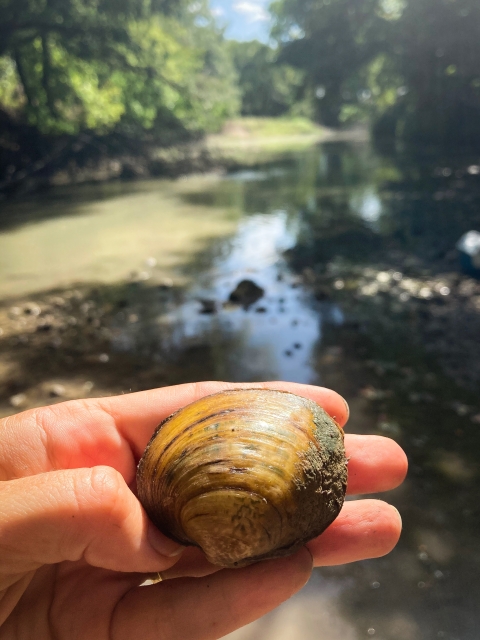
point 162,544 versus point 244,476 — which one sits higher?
point 244,476

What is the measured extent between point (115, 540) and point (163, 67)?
25373 millimetres

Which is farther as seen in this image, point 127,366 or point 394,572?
point 127,366

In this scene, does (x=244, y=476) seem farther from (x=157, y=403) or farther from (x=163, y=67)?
(x=163, y=67)

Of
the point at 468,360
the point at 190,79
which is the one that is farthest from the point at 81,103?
the point at 468,360

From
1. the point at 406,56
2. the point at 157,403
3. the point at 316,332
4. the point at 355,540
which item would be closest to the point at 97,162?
the point at 406,56

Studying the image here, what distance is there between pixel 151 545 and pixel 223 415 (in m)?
0.52

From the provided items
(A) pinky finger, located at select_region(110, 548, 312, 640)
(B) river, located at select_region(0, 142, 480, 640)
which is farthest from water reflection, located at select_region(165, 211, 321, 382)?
(A) pinky finger, located at select_region(110, 548, 312, 640)

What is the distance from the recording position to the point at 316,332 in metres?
5.68

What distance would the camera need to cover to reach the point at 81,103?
23.1 meters

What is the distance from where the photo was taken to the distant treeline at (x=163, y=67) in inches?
824

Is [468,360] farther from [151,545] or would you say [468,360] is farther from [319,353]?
[151,545]

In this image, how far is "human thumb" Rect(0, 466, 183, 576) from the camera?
1.42m

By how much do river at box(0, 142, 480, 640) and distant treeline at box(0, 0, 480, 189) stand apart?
12273 mm

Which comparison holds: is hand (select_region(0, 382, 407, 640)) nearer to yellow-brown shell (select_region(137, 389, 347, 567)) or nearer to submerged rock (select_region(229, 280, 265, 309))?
yellow-brown shell (select_region(137, 389, 347, 567))
